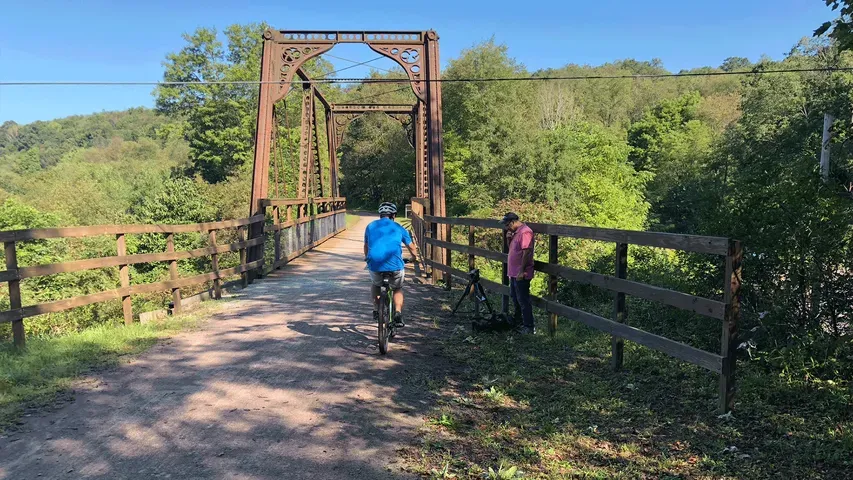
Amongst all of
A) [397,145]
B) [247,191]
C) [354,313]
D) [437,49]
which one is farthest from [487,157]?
[354,313]

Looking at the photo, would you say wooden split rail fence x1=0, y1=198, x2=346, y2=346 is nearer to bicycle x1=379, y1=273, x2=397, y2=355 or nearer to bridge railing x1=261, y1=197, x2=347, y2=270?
bridge railing x1=261, y1=197, x2=347, y2=270

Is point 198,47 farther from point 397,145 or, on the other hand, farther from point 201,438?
point 201,438

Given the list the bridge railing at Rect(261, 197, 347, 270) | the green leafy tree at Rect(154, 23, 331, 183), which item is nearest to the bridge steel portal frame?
the bridge railing at Rect(261, 197, 347, 270)

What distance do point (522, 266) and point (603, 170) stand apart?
27.8 metres

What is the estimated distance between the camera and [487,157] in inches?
1308

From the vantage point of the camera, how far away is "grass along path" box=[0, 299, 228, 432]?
4.07 meters

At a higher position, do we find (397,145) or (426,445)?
(397,145)

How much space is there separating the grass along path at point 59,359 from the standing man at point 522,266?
423 cm

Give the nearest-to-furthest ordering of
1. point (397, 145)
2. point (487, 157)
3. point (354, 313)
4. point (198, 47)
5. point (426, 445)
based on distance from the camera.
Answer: point (426, 445), point (354, 313), point (487, 157), point (198, 47), point (397, 145)

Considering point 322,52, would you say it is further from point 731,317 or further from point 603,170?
point 603,170

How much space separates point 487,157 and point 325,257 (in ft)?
65.3

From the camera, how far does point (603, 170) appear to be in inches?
1244

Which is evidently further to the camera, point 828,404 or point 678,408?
point 678,408

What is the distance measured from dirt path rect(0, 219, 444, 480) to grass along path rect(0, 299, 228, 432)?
23 centimetres
